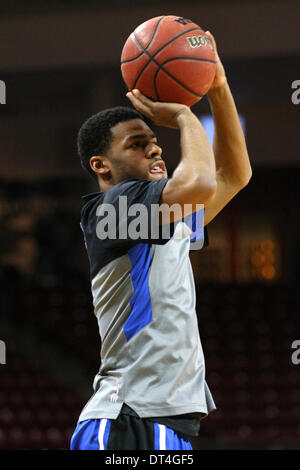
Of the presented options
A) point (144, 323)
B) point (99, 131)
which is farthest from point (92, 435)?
point (99, 131)

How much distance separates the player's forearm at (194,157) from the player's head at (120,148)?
0.71ft

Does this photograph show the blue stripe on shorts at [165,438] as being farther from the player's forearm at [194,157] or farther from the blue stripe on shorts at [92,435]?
the player's forearm at [194,157]

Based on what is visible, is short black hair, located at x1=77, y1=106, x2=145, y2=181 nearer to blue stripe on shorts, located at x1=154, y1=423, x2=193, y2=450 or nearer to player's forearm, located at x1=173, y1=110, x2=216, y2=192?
player's forearm, located at x1=173, y1=110, x2=216, y2=192

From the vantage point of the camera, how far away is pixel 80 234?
11.7m

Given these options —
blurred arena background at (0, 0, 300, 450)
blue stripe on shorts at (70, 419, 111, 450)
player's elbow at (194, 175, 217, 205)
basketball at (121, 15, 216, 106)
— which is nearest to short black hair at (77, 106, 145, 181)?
basketball at (121, 15, 216, 106)

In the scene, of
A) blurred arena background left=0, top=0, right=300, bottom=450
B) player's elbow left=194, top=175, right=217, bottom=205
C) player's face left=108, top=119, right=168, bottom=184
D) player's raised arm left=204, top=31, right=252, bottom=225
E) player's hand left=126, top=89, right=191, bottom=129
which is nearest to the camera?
player's elbow left=194, top=175, right=217, bottom=205

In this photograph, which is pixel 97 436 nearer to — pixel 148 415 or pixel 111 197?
pixel 148 415

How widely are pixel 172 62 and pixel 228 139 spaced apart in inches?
16.4

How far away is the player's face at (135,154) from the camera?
2.22 meters

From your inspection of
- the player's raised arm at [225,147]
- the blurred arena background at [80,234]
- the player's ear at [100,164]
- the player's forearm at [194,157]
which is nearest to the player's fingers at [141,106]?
the player's forearm at [194,157]

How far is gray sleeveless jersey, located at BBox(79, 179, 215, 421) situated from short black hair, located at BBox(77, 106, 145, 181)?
20 cm

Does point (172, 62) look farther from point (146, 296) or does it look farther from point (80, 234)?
point (80, 234)

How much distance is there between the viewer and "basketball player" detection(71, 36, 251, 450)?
198 centimetres

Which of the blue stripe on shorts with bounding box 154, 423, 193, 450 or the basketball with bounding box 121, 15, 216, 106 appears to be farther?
the basketball with bounding box 121, 15, 216, 106
